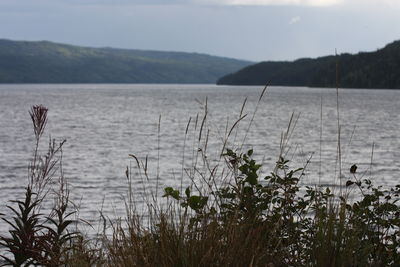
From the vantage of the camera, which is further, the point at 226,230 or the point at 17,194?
the point at 17,194

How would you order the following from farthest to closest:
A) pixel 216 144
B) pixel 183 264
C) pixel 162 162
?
pixel 216 144
pixel 162 162
pixel 183 264

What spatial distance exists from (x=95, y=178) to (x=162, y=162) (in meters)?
5.97

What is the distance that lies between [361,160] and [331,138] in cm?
1582

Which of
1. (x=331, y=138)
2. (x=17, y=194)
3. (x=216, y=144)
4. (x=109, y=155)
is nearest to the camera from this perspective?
(x=17, y=194)

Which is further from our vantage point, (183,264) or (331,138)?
(331,138)

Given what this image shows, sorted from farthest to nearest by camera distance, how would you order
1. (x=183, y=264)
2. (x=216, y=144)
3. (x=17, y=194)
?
(x=216, y=144), (x=17, y=194), (x=183, y=264)

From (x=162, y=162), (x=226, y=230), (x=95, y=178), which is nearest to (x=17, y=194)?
(x=95, y=178)

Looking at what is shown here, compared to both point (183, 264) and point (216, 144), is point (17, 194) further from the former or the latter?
point (216, 144)

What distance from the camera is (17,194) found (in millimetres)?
19484

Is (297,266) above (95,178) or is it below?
above

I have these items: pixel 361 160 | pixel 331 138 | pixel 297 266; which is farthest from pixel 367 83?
pixel 297 266

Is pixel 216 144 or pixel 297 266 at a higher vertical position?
pixel 297 266

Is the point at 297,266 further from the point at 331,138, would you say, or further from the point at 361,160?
the point at 331,138

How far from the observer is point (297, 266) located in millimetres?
5223
